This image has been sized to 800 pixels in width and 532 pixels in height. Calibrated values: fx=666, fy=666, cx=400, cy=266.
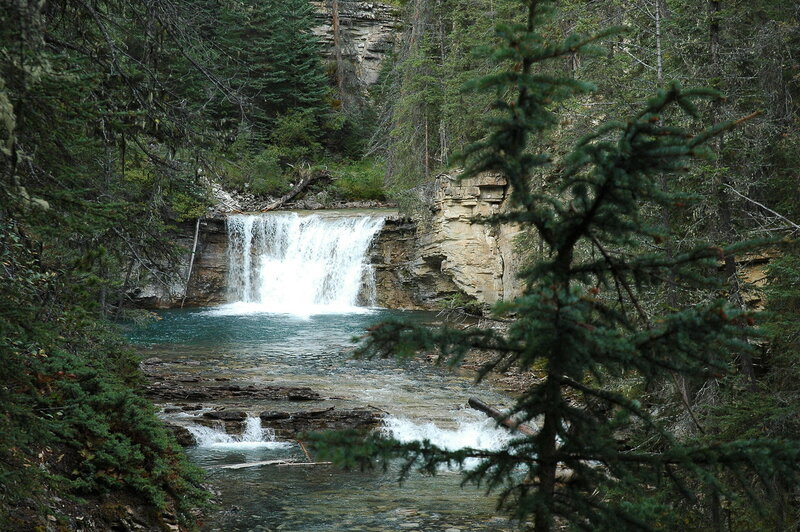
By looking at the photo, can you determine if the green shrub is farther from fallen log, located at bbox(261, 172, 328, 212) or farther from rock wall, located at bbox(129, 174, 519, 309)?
rock wall, located at bbox(129, 174, 519, 309)

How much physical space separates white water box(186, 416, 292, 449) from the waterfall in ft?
46.8

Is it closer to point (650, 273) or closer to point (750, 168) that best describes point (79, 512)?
point (650, 273)

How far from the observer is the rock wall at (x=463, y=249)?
2183 centimetres

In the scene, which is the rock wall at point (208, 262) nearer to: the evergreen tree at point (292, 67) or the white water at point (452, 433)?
A: the evergreen tree at point (292, 67)

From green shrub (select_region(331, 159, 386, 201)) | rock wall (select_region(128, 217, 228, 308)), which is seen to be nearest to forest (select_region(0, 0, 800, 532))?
rock wall (select_region(128, 217, 228, 308))

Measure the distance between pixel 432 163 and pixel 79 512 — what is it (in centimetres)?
2277

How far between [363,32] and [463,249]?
24170mm

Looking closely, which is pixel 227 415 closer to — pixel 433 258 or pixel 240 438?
pixel 240 438

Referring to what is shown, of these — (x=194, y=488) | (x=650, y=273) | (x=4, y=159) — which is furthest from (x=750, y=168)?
(x=4, y=159)

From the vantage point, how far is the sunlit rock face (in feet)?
134

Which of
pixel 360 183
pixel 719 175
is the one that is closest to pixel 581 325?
pixel 719 175

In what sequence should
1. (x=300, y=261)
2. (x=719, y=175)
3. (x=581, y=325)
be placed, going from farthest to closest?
1. (x=300, y=261)
2. (x=719, y=175)
3. (x=581, y=325)

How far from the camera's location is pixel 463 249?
22.6 metres

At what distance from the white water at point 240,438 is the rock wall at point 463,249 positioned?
11.0 m
